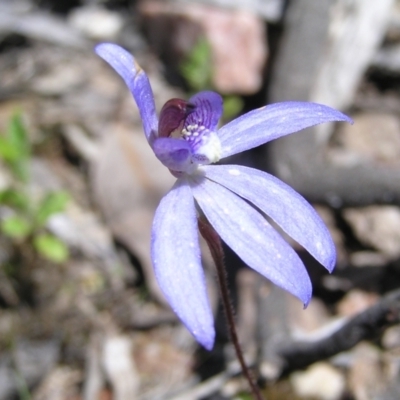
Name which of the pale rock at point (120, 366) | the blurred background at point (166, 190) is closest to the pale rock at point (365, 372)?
the blurred background at point (166, 190)

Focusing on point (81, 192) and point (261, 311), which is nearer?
point (261, 311)

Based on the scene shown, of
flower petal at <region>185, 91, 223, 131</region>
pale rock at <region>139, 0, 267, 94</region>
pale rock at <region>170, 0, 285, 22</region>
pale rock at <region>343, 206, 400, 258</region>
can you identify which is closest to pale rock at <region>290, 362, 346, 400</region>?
pale rock at <region>343, 206, 400, 258</region>

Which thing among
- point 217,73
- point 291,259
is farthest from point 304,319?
point 217,73

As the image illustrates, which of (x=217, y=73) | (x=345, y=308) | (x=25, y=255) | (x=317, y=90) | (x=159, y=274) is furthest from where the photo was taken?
(x=217, y=73)

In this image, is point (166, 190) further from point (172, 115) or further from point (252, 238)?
point (252, 238)

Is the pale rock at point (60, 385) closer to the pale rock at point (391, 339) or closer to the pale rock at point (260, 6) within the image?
the pale rock at point (391, 339)

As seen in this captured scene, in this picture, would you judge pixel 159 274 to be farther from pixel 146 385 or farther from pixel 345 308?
pixel 345 308
